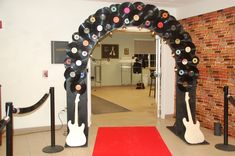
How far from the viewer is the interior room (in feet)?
14.4

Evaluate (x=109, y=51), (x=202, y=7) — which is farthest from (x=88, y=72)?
(x=109, y=51)

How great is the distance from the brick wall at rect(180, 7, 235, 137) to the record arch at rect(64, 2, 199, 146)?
0.58 m

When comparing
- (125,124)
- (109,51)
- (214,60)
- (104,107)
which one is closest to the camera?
(214,60)

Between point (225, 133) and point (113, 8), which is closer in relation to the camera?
point (225, 133)

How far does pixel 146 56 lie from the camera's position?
13.5m

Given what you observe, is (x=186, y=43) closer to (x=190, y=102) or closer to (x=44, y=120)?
(x=190, y=102)

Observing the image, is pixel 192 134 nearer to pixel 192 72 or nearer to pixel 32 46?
pixel 192 72

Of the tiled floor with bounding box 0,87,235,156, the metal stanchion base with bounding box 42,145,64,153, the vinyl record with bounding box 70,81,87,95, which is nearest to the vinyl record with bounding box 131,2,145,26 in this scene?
the vinyl record with bounding box 70,81,87,95

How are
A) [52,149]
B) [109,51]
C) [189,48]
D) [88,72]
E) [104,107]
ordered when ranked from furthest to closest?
[109,51]
[104,107]
[88,72]
[189,48]
[52,149]

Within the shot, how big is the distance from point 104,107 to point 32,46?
11.1 feet

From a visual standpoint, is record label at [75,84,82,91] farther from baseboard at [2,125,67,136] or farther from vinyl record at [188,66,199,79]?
vinyl record at [188,66,199,79]

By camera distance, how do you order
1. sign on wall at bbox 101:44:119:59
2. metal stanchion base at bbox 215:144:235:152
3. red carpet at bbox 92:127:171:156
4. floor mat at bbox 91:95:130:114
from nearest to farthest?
red carpet at bbox 92:127:171:156
metal stanchion base at bbox 215:144:235:152
floor mat at bbox 91:95:130:114
sign on wall at bbox 101:44:119:59

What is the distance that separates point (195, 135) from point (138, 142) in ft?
3.25

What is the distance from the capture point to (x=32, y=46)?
5.14 meters
